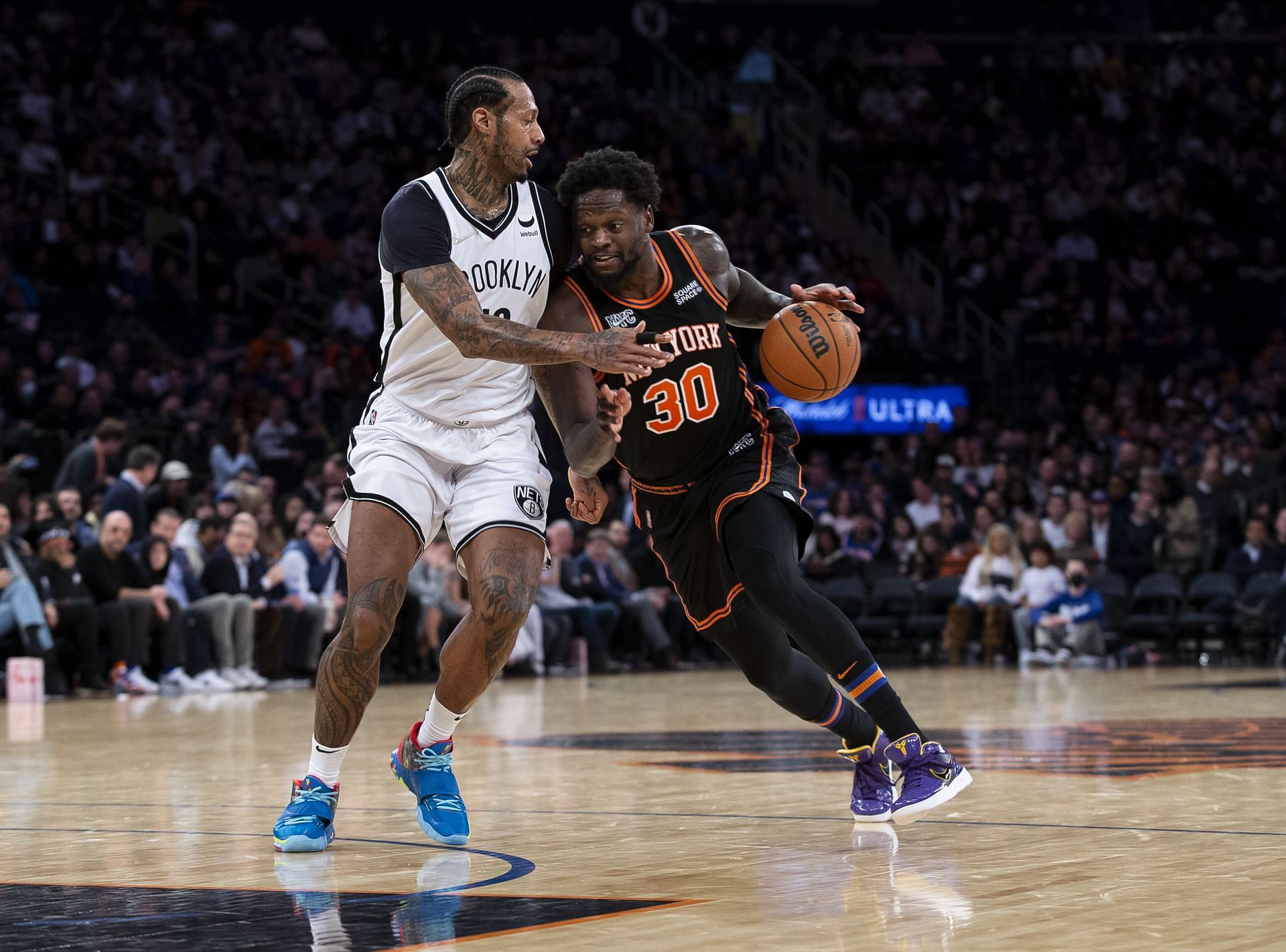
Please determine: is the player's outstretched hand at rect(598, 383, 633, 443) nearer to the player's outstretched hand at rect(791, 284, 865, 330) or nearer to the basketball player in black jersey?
the basketball player in black jersey

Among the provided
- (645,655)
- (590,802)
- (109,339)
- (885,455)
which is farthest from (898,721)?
(885,455)

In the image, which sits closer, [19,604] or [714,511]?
[714,511]

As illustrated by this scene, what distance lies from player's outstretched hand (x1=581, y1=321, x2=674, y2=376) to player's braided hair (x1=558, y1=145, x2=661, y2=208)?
64 centimetres

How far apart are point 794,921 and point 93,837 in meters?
2.20

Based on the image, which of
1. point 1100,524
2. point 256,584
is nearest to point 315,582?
point 256,584

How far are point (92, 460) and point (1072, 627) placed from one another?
28.2ft

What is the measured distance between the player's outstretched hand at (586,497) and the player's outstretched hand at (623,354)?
552mm

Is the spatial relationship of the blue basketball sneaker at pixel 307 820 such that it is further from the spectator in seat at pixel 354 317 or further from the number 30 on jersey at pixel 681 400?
the spectator in seat at pixel 354 317

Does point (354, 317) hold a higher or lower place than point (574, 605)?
higher

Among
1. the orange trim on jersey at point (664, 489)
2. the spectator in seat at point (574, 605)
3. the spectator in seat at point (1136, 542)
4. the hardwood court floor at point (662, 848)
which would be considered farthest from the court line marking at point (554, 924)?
the spectator in seat at point (1136, 542)

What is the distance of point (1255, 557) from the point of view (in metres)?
15.4

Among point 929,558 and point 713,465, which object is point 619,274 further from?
point 929,558

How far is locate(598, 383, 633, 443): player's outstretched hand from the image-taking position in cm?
442

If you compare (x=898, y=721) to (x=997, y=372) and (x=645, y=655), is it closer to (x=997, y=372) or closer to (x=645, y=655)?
(x=645, y=655)
